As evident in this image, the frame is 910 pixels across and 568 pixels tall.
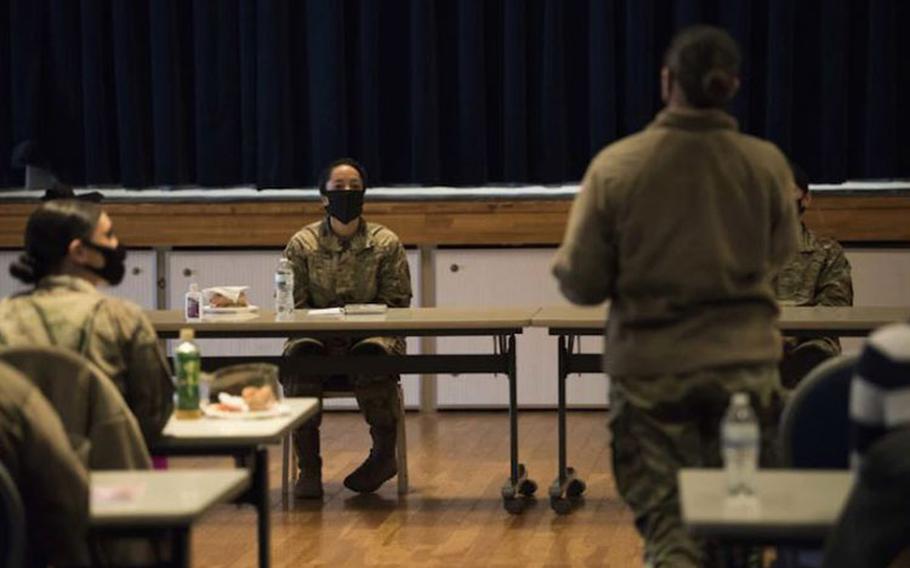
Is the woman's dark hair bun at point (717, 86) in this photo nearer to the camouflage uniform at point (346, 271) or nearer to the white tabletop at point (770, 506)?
the white tabletop at point (770, 506)

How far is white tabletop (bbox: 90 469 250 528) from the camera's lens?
122 inches

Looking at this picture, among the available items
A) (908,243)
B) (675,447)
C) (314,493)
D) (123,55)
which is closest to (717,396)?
(675,447)

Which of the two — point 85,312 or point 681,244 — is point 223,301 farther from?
point 681,244

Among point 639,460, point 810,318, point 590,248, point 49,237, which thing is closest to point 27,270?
point 49,237

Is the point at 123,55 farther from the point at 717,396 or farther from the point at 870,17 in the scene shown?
the point at 717,396

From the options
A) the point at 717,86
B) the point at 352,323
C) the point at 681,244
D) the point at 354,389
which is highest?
the point at 717,86

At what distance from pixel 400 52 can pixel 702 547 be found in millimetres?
5805

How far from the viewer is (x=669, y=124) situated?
3699mm

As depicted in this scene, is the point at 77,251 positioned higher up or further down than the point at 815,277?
higher up

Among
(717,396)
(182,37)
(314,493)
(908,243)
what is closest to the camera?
(717,396)

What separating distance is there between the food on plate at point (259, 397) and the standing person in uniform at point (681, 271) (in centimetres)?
99

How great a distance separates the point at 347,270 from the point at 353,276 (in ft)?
0.11

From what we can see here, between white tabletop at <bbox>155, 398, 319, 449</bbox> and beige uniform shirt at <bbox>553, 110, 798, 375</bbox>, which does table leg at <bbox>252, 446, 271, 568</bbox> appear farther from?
beige uniform shirt at <bbox>553, 110, 798, 375</bbox>

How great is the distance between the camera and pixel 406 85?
30.1 feet
